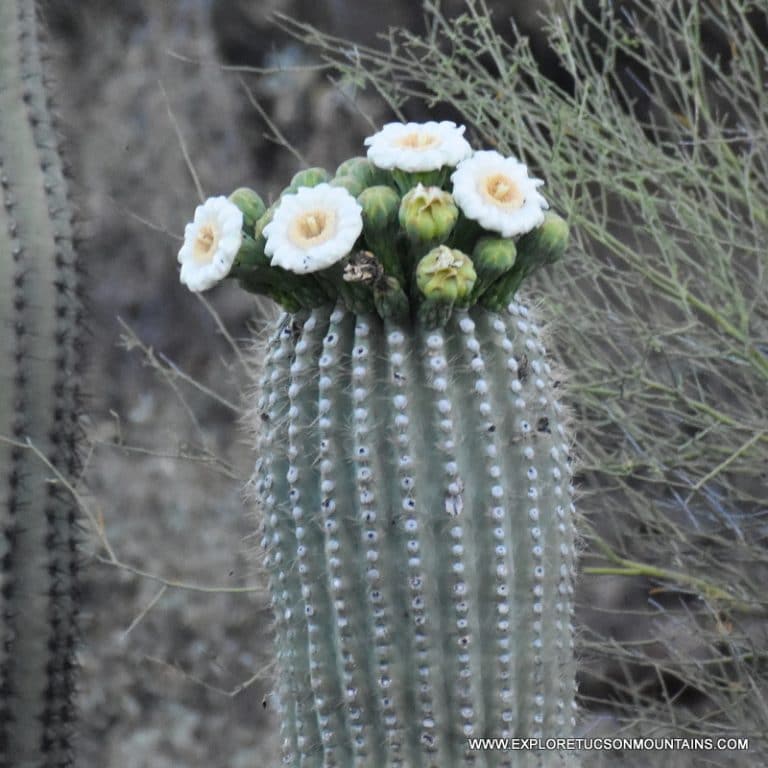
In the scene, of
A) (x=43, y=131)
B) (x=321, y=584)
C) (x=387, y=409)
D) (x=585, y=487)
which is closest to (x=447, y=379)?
(x=387, y=409)

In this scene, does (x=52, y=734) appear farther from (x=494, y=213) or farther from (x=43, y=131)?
(x=494, y=213)

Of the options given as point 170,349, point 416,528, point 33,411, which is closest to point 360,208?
point 416,528

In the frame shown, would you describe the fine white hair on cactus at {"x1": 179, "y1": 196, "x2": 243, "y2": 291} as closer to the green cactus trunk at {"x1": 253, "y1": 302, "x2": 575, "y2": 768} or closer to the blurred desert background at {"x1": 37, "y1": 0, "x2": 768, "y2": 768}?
the green cactus trunk at {"x1": 253, "y1": 302, "x2": 575, "y2": 768}

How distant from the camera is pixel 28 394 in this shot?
2373 mm

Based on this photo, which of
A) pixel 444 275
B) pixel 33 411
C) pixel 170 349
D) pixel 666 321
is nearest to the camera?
pixel 444 275

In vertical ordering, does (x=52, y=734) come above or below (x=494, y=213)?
below

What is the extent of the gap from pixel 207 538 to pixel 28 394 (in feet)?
4.86

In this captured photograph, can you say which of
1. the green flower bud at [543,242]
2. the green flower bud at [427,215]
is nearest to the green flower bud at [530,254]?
the green flower bud at [543,242]

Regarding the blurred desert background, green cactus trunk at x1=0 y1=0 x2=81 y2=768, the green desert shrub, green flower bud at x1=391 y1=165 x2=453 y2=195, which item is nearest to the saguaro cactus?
green flower bud at x1=391 y1=165 x2=453 y2=195

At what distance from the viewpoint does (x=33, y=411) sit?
2381 millimetres

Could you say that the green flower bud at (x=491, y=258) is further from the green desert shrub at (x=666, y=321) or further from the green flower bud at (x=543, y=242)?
the green desert shrub at (x=666, y=321)

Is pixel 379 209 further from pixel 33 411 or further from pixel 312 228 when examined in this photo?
pixel 33 411

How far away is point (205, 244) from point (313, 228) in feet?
0.60

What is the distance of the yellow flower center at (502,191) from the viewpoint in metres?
1.54
